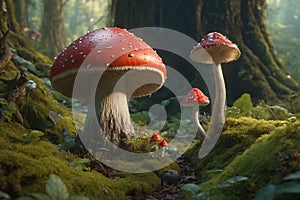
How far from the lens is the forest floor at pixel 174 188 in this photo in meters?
2.72

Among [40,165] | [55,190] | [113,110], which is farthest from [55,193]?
[113,110]

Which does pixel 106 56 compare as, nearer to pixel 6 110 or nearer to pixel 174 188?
pixel 6 110

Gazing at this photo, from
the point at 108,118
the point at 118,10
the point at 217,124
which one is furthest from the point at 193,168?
the point at 118,10

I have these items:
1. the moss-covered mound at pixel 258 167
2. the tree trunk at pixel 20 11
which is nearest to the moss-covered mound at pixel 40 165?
the moss-covered mound at pixel 258 167

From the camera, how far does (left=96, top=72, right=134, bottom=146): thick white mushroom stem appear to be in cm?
359

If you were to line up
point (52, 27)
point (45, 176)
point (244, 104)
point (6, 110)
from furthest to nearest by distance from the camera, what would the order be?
point (52, 27) → point (244, 104) → point (6, 110) → point (45, 176)

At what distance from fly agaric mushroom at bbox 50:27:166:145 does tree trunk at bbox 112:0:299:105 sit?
10.1 feet

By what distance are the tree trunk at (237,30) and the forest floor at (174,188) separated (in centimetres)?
328

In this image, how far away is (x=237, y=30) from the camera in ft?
22.6

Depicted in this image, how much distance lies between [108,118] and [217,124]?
1.35 metres

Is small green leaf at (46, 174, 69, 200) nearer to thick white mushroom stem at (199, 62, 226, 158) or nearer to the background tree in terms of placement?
thick white mushroom stem at (199, 62, 226, 158)

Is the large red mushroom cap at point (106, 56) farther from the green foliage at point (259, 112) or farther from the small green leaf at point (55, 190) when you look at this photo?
the green foliage at point (259, 112)

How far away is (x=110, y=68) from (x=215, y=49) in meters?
1.30

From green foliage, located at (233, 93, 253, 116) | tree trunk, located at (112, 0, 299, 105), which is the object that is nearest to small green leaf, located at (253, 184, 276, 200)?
green foliage, located at (233, 93, 253, 116)
